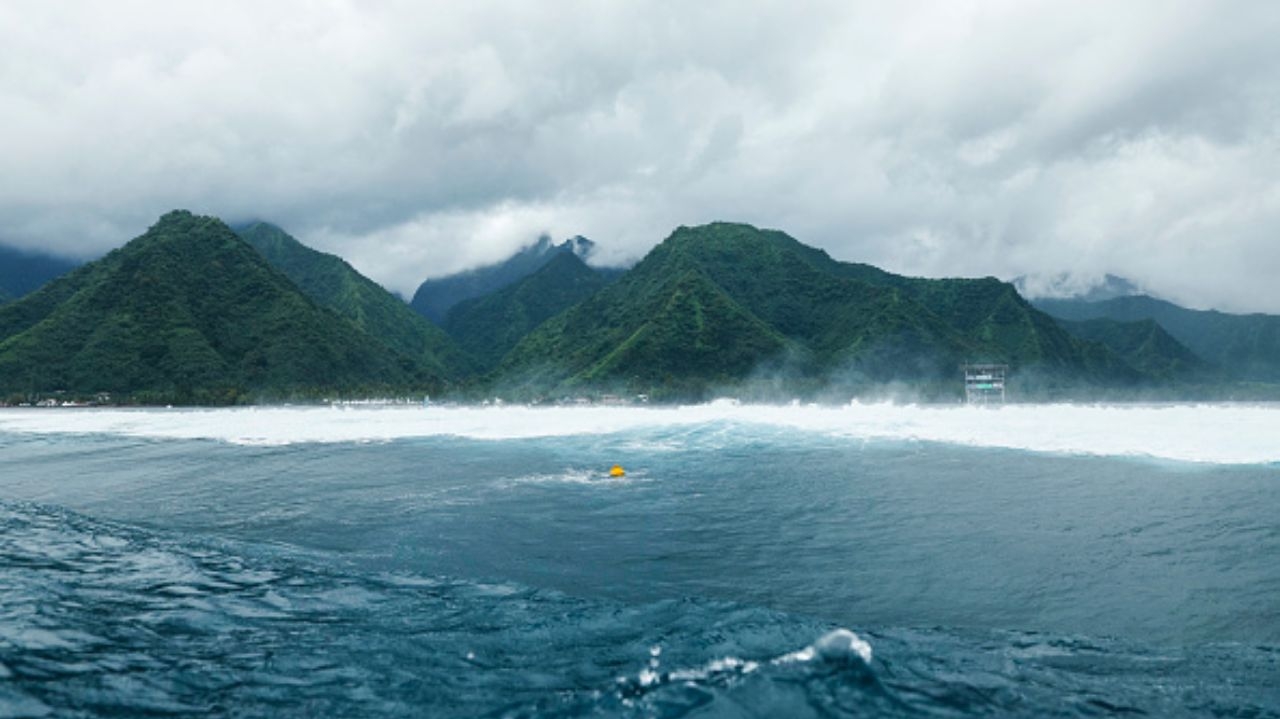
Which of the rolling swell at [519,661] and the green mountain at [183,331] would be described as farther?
the green mountain at [183,331]

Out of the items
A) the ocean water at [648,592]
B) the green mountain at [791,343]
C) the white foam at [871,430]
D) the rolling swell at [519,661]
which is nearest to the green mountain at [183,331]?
the green mountain at [791,343]

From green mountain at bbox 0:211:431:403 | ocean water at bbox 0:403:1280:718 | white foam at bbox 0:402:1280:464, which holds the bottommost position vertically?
ocean water at bbox 0:403:1280:718

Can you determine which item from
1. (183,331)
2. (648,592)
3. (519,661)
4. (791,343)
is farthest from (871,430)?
(183,331)

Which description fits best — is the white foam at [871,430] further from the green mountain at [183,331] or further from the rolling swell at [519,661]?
the green mountain at [183,331]

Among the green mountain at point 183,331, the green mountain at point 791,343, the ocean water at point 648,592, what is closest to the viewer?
the ocean water at point 648,592

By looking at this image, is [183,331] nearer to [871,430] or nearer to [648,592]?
[871,430]

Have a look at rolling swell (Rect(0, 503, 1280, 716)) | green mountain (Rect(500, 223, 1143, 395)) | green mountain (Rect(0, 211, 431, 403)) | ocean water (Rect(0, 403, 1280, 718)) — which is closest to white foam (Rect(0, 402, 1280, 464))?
ocean water (Rect(0, 403, 1280, 718))

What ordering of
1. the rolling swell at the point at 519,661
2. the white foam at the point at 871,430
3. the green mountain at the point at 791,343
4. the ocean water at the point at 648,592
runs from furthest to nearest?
the green mountain at the point at 791,343
the white foam at the point at 871,430
the ocean water at the point at 648,592
the rolling swell at the point at 519,661

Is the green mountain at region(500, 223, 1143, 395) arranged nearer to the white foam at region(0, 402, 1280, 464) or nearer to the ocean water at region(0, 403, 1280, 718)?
the white foam at region(0, 402, 1280, 464)
